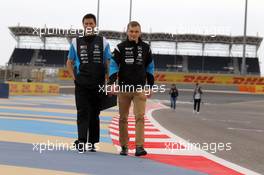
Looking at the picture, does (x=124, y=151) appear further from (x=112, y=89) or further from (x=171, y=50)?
(x=171, y=50)

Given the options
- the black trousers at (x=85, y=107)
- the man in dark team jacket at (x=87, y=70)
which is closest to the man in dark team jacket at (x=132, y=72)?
the man in dark team jacket at (x=87, y=70)

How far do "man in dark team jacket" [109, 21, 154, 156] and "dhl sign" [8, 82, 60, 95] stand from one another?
26506mm

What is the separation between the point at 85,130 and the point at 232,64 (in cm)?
8135

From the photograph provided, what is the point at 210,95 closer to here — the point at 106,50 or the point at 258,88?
the point at 258,88

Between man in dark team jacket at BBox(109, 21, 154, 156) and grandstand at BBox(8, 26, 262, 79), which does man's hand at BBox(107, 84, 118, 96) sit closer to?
man in dark team jacket at BBox(109, 21, 154, 156)

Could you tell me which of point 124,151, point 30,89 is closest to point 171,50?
point 30,89

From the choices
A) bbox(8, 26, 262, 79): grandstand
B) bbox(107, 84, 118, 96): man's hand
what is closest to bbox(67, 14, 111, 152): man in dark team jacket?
bbox(107, 84, 118, 96): man's hand

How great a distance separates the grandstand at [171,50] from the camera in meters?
86.9

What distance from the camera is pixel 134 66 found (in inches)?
278

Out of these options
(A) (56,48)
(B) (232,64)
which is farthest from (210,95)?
(A) (56,48)

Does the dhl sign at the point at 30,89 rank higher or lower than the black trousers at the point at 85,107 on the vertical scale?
lower

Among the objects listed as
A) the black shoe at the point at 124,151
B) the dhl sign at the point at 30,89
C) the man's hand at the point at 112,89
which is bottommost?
the dhl sign at the point at 30,89

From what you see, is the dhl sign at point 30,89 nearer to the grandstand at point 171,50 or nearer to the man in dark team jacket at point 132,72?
the man in dark team jacket at point 132,72

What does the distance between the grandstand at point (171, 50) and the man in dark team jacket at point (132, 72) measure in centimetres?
7846
